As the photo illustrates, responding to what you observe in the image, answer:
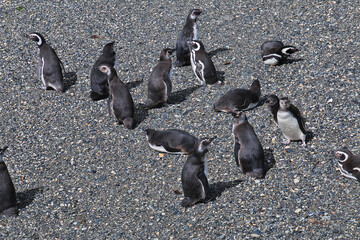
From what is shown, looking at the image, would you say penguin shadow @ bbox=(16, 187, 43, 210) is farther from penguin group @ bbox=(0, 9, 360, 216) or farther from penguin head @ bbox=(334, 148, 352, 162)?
penguin head @ bbox=(334, 148, 352, 162)

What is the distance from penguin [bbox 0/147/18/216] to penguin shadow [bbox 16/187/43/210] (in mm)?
182

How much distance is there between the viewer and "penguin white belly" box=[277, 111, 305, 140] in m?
6.66

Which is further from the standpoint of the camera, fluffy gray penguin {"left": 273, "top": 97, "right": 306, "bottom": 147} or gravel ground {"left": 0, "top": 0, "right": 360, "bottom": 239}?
fluffy gray penguin {"left": 273, "top": 97, "right": 306, "bottom": 147}

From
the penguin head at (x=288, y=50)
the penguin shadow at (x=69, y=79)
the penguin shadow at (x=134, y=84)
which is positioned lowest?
the penguin shadow at (x=134, y=84)

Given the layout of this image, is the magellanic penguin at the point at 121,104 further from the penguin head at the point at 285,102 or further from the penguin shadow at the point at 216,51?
the penguin head at the point at 285,102

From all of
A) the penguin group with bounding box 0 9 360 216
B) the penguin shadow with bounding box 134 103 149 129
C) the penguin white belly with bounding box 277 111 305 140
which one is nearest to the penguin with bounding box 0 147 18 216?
the penguin group with bounding box 0 9 360 216

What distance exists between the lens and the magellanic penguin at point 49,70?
8789 millimetres

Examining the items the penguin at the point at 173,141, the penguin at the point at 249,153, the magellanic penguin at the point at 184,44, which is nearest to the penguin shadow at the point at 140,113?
the penguin at the point at 173,141

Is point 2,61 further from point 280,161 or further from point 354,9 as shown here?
point 354,9

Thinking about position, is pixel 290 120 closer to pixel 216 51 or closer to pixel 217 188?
pixel 217 188

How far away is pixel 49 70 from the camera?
346 inches

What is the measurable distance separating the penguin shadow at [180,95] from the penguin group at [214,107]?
6.3 inches

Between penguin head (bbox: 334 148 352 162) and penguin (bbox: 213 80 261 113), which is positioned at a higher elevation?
penguin (bbox: 213 80 261 113)

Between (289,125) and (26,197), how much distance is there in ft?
11.4
